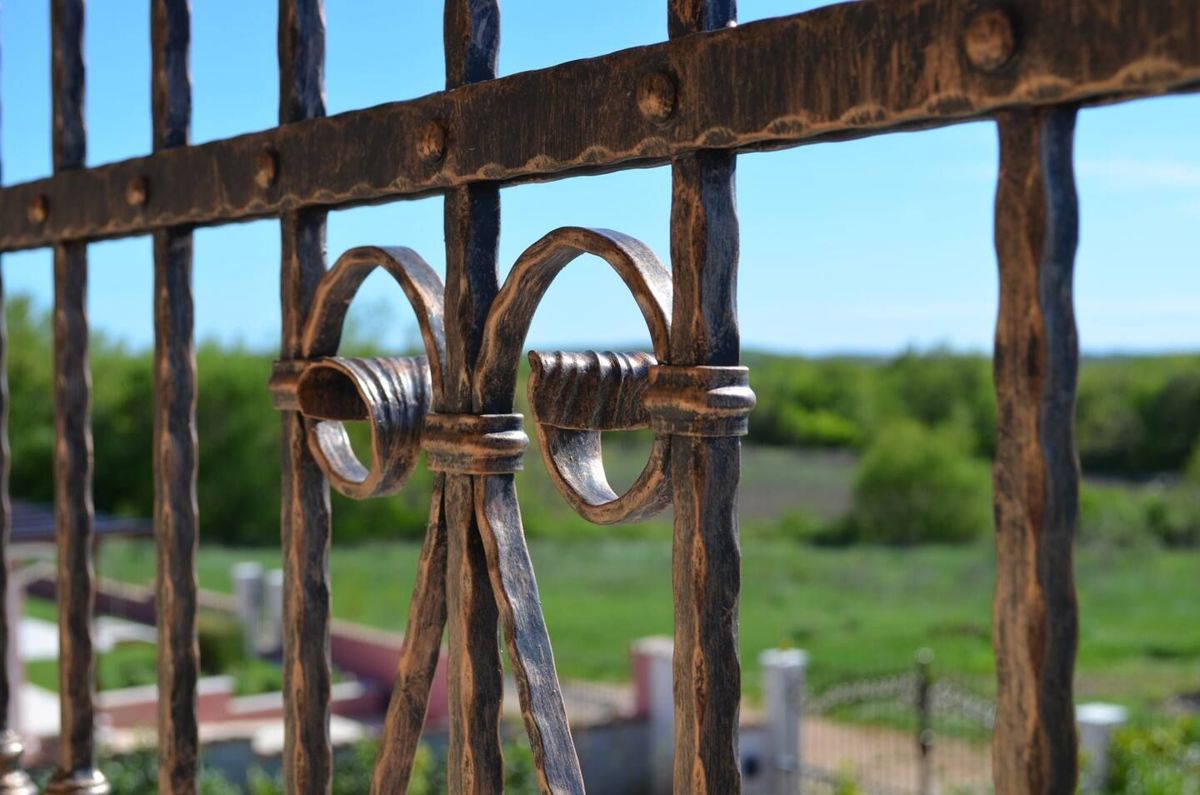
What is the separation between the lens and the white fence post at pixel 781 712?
1032cm

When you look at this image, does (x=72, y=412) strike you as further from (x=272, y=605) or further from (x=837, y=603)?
(x=837, y=603)

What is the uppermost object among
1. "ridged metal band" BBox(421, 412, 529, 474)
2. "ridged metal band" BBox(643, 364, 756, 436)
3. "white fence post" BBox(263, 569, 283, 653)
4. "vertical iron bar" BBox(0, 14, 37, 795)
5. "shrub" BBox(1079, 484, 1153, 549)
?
"ridged metal band" BBox(643, 364, 756, 436)

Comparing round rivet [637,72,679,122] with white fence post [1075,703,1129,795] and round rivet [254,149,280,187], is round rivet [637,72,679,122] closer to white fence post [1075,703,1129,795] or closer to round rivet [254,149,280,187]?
round rivet [254,149,280,187]

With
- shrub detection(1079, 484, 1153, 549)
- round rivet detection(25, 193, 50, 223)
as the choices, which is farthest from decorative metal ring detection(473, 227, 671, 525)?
shrub detection(1079, 484, 1153, 549)

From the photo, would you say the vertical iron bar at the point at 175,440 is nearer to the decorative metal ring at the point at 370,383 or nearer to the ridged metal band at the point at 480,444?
the decorative metal ring at the point at 370,383

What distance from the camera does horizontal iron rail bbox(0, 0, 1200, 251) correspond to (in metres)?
0.65

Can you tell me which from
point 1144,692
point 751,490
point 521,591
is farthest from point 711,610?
point 751,490

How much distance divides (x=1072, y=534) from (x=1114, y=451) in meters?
29.6

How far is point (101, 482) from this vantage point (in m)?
20.9

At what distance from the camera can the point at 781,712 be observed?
1041cm

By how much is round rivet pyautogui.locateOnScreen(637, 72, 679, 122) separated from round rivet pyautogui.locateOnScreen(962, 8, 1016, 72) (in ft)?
0.72

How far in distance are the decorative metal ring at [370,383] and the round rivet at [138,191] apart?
0.32 metres

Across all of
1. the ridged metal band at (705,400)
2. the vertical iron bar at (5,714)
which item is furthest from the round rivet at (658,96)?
the vertical iron bar at (5,714)

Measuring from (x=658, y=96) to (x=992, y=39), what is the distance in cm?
24
